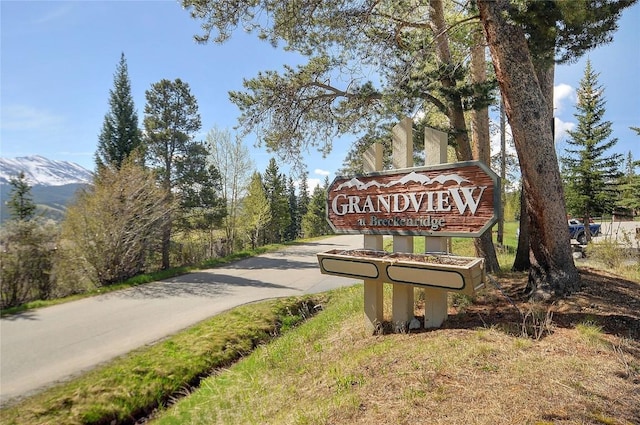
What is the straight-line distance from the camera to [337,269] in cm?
382

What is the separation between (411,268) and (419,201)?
736 mm

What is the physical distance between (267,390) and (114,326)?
4444mm

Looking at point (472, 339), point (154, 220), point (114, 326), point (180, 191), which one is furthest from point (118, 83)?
point (472, 339)

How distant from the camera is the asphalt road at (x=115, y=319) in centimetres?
469

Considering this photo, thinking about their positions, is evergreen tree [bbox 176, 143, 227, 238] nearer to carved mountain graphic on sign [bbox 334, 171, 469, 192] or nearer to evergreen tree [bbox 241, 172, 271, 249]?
evergreen tree [bbox 241, 172, 271, 249]

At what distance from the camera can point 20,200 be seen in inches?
530

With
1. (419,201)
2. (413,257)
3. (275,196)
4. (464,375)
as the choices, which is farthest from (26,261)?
(275,196)

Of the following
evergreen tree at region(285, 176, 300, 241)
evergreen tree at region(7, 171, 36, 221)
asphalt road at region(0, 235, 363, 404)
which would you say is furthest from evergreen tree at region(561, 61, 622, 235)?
evergreen tree at region(285, 176, 300, 241)

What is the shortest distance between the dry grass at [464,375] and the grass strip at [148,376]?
0.50 metres

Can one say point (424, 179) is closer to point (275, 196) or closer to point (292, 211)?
point (275, 196)

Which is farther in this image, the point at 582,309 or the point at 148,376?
the point at 148,376

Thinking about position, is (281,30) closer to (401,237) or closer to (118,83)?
(401,237)

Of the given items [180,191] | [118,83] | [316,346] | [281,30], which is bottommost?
[316,346]

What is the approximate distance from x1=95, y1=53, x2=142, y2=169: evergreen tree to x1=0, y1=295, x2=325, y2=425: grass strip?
42.9ft
